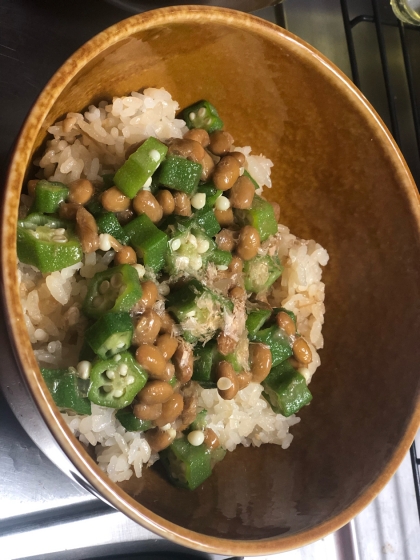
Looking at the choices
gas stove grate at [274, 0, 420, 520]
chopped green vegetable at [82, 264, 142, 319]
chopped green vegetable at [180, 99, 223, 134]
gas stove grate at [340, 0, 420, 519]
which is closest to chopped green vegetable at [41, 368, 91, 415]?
chopped green vegetable at [82, 264, 142, 319]

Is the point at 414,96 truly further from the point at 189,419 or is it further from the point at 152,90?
the point at 189,419

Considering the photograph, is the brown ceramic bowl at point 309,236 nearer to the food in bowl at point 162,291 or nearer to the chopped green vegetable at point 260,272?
the food in bowl at point 162,291

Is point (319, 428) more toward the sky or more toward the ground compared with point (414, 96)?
more toward the ground

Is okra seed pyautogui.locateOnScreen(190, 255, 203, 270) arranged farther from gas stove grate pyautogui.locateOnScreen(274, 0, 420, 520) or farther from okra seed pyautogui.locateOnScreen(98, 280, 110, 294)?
gas stove grate pyautogui.locateOnScreen(274, 0, 420, 520)

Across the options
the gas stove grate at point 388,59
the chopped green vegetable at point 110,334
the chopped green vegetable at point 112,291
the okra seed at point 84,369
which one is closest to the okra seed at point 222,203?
the chopped green vegetable at point 112,291

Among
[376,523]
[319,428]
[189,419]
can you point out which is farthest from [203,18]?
[376,523]
